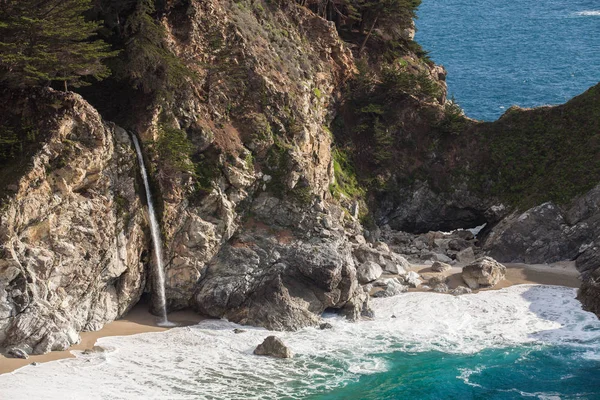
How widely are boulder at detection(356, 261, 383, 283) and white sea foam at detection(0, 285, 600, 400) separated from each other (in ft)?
5.93

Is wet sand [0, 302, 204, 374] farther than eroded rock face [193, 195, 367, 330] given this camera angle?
No

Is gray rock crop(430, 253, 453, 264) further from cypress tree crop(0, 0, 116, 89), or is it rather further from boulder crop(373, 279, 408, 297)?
cypress tree crop(0, 0, 116, 89)

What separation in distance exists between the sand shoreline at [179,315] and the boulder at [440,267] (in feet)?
1.26

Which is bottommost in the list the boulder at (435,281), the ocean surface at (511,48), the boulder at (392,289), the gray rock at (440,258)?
the boulder at (392,289)

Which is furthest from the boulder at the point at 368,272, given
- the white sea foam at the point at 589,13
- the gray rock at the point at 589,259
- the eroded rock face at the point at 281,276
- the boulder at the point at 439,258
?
the white sea foam at the point at 589,13

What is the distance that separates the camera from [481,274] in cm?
4256

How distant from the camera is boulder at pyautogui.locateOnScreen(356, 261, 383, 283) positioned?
4241 centimetres

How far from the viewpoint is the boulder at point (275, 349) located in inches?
1326

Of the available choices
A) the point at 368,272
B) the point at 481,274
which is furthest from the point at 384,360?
the point at 481,274

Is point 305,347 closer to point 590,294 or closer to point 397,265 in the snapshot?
point 397,265

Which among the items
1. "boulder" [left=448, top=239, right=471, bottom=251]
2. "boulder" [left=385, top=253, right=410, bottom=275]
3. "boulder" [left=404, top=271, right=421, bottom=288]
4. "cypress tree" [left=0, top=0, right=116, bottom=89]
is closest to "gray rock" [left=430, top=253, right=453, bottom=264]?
"boulder" [left=448, top=239, right=471, bottom=251]

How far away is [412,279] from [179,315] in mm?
12715

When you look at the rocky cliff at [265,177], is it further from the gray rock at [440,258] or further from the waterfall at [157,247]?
the waterfall at [157,247]

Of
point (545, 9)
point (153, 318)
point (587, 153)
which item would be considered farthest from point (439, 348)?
point (545, 9)
